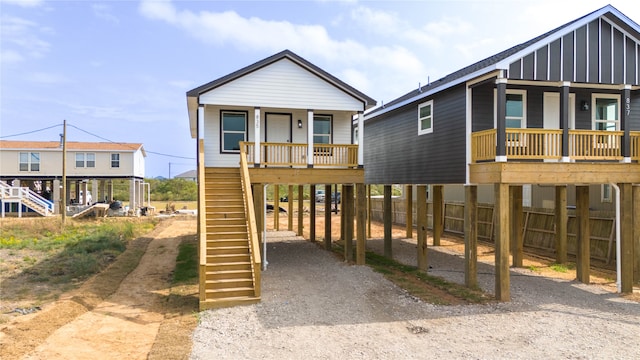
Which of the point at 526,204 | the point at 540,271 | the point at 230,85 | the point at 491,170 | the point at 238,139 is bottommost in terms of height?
the point at 540,271

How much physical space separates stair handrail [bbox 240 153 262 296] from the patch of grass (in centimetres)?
293

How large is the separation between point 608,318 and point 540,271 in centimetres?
568

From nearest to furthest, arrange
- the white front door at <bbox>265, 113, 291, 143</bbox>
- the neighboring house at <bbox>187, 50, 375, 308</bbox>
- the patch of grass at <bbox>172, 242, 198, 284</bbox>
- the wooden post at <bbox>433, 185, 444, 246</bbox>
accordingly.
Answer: the neighboring house at <bbox>187, 50, 375, 308</bbox>
the patch of grass at <bbox>172, 242, 198, 284</bbox>
the white front door at <bbox>265, 113, 291, 143</bbox>
the wooden post at <bbox>433, 185, 444, 246</bbox>

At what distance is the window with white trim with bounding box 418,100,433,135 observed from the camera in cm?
1575

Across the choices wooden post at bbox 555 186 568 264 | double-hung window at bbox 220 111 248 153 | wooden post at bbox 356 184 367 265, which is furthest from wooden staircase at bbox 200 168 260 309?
wooden post at bbox 555 186 568 264

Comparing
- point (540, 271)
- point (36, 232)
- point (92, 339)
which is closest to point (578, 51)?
point (540, 271)

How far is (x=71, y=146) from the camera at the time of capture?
129 ft

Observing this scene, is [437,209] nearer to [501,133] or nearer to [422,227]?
[422,227]

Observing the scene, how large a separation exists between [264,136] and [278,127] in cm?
70

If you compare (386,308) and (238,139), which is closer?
(386,308)

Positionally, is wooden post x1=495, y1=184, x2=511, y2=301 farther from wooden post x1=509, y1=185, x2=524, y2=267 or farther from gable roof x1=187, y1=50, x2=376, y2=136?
gable roof x1=187, y1=50, x2=376, y2=136

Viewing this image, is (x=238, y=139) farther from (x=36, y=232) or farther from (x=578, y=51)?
(x=36, y=232)

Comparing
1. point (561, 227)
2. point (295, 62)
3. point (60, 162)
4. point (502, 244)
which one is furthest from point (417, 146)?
point (60, 162)

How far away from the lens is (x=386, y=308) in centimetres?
1098
